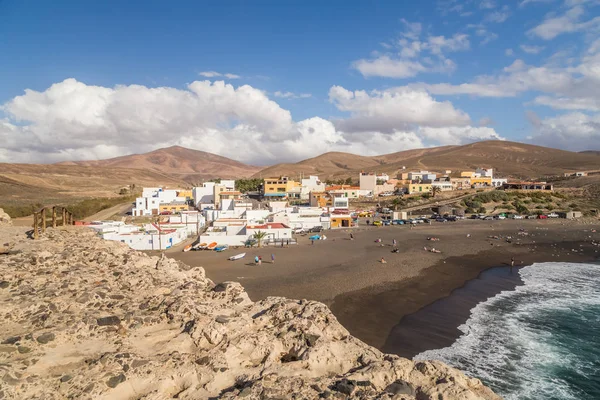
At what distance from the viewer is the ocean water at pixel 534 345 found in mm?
12133

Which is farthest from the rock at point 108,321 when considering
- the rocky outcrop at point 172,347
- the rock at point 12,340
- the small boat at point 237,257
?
the small boat at point 237,257

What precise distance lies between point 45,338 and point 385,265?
83.5 ft

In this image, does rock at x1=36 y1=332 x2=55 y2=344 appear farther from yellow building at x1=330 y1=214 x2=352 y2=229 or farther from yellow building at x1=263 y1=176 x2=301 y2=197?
yellow building at x1=263 y1=176 x2=301 y2=197

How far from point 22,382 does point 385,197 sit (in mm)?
79091

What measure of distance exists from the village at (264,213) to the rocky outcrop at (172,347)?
74.6 feet

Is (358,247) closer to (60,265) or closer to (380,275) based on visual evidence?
(380,275)

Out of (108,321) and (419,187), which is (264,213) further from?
(419,187)

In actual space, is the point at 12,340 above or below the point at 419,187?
below

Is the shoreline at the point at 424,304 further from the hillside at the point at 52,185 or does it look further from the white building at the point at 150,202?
the hillside at the point at 52,185

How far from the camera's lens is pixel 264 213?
147ft

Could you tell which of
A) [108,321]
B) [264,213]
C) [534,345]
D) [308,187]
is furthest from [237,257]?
[308,187]

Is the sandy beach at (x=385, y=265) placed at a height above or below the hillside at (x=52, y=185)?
below

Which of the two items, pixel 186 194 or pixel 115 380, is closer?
pixel 115 380

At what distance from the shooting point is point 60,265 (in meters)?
8.48
